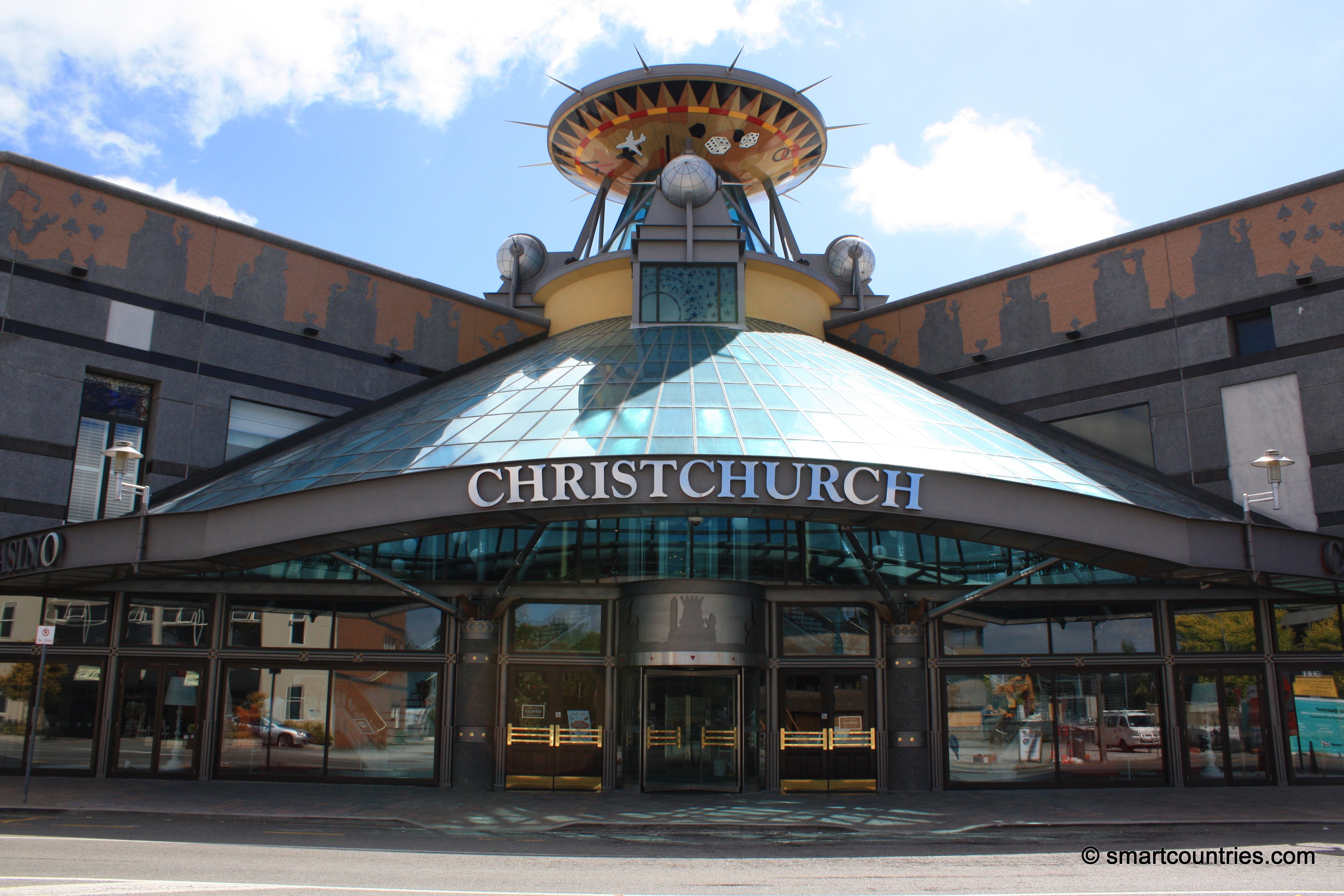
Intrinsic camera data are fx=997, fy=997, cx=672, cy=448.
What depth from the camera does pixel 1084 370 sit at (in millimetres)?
25641

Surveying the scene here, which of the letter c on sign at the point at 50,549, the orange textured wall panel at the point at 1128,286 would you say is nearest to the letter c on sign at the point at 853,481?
A: the orange textured wall panel at the point at 1128,286

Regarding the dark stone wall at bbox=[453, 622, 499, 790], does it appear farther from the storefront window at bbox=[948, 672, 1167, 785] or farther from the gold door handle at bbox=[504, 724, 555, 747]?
the storefront window at bbox=[948, 672, 1167, 785]

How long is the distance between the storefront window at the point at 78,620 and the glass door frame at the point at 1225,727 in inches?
962

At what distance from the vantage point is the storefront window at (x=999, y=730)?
22.2m

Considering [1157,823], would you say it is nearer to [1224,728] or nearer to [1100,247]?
[1224,728]

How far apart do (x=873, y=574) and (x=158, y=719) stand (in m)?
16.1

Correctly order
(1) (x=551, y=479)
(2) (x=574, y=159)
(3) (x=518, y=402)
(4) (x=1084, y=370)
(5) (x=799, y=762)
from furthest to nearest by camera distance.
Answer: (2) (x=574, y=159)
(4) (x=1084, y=370)
(5) (x=799, y=762)
(3) (x=518, y=402)
(1) (x=551, y=479)

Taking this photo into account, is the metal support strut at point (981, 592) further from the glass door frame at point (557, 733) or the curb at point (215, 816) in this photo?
the curb at point (215, 816)

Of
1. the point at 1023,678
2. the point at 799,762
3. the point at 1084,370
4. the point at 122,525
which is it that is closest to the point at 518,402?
the point at 122,525

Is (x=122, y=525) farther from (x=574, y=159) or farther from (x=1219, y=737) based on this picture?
(x=1219, y=737)

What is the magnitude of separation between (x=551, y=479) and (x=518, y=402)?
4503mm

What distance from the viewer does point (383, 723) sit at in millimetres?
22422

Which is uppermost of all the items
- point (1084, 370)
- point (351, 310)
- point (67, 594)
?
point (351, 310)

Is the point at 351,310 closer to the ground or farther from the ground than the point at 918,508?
farther from the ground
